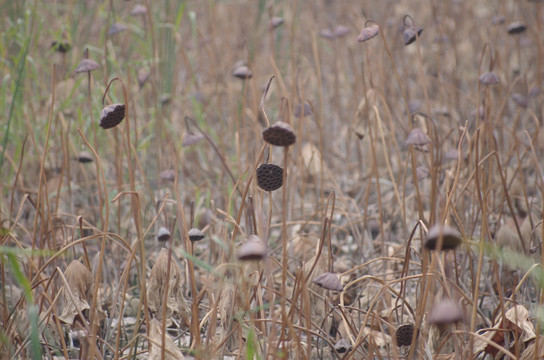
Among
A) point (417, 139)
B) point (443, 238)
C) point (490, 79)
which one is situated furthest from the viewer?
point (490, 79)

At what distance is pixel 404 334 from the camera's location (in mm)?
1081

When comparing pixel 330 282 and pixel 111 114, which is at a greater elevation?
pixel 111 114

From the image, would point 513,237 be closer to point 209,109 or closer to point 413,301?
point 413,301

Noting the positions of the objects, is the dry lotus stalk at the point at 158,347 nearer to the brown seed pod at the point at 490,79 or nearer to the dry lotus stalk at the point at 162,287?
the dry lotus stalk at the point at 162,287

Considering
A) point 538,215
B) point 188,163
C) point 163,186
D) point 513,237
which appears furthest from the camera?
point 188,163

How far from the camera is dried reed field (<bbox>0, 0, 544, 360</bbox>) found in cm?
106

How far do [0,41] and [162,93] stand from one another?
0.58 meters

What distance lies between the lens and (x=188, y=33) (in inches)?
155

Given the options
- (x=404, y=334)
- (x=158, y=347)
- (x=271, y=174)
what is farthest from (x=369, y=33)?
(x=158, y=347)

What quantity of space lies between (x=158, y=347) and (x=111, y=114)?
15.8 inches

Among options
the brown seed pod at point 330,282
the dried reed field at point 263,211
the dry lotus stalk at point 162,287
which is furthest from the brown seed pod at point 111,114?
the brown seed pod at point 330,282

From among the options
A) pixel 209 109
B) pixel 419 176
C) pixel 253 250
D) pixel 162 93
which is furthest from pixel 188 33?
pixel 253 250

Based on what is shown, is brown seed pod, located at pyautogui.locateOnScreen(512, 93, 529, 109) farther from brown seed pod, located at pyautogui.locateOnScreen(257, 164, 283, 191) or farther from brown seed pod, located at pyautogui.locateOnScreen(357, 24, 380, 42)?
brown seed pod, located at pyautogui.locateOnScreen(257, 164, 283, 191)

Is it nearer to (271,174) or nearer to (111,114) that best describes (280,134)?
(271,174)
